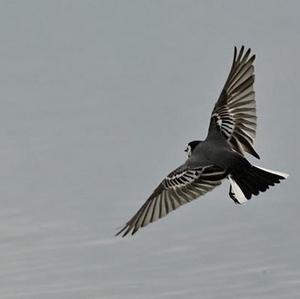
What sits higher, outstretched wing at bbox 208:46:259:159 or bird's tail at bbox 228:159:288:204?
outstretched wing at bbox 208:46:259:159

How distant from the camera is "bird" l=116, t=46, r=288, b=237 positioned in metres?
8.70

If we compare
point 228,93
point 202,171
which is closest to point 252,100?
point 228,93

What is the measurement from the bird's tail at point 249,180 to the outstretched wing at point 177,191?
0.42 ft

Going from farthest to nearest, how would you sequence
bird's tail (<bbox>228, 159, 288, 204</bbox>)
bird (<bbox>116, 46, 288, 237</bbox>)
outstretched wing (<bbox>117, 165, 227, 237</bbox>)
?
outstretched wing (<bbox>117, 165, 227, 237</bbox>), bird (<bbox>116, 46, 288, 237</bbox>), bird's tail (<bbox>228, 159, 288, 204</bbox>)

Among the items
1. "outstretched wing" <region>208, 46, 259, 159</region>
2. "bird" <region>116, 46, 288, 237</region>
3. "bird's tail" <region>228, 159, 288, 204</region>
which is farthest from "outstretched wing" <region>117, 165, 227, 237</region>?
"outstretched wing" <region>208, 46, 259, 159</region>

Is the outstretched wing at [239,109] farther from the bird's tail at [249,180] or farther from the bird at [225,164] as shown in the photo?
the bird's tail at [249,180]

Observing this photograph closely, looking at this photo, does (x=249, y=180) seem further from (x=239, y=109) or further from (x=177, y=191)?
(x=239, y=109)

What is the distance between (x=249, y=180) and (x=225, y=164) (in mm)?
261

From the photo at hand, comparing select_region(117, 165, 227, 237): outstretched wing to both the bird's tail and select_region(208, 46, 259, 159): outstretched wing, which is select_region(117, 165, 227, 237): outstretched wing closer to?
the bird's tail

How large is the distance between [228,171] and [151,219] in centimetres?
69

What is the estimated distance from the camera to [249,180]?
8.69 metres

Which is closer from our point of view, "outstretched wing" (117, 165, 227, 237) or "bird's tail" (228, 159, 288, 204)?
"bird's tail" (228, 159, 288, 204)

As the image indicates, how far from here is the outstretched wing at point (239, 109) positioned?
9352mm

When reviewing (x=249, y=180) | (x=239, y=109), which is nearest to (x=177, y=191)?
(x=249, y=180)
